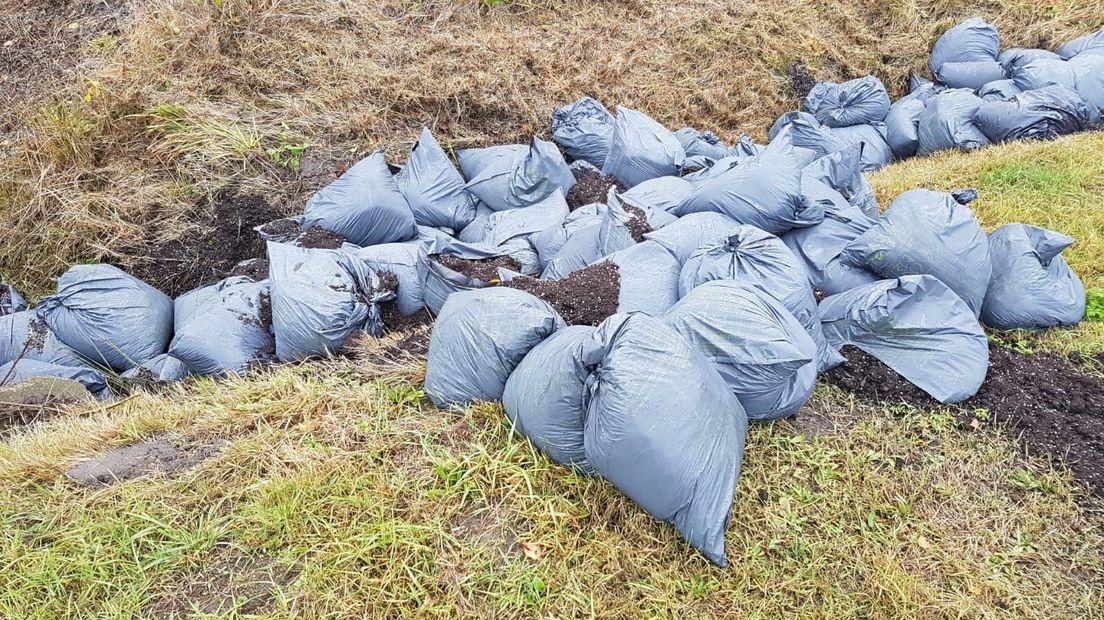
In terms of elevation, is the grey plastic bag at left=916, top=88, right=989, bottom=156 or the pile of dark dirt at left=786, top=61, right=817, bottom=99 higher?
the pile of dark dirt at left=786, top=61, right=817, bottom=99

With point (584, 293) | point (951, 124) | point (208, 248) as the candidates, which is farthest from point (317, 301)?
point (951, 124)

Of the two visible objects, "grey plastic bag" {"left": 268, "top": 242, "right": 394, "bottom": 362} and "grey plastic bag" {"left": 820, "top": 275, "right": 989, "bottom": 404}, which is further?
"grey plastic bag" {"left": 268, "top": 242, "right": 394, "bottom": 362}

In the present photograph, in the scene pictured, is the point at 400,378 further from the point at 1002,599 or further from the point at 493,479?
the point at 1002,599

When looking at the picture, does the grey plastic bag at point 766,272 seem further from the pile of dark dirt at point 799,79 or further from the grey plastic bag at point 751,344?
the pile of dark dirt at point 799,79

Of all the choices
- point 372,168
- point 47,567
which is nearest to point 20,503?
point 47,567

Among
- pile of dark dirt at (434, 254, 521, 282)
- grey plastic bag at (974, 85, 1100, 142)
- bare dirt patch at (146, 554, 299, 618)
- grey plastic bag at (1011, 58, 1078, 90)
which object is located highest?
pile of dark dirt at (434, 254, 521, 282)

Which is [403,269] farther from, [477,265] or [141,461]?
[141,461]

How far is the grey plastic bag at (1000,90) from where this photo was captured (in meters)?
5.07

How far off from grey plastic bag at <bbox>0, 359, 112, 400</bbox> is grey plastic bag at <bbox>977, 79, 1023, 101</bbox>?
6006mm

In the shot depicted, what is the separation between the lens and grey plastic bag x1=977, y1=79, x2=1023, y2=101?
5.07 m

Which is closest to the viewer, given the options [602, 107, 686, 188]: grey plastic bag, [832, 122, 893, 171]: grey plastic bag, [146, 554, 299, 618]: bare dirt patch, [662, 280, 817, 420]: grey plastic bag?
[146, 554, 299, 618]: bare dirt patch

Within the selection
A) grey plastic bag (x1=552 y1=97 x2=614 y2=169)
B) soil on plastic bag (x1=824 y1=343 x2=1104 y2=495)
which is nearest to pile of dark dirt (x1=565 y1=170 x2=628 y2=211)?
grey plastic bag (x1=552 y1=97 x2=614 y2=169)

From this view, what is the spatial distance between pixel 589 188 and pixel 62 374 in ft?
9.15

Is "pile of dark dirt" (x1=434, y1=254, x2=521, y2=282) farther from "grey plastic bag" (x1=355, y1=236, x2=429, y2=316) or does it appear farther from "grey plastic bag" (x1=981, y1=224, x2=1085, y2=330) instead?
"grey plastic bag" (x1=981, y1=224, x2=1085, y2=330)
